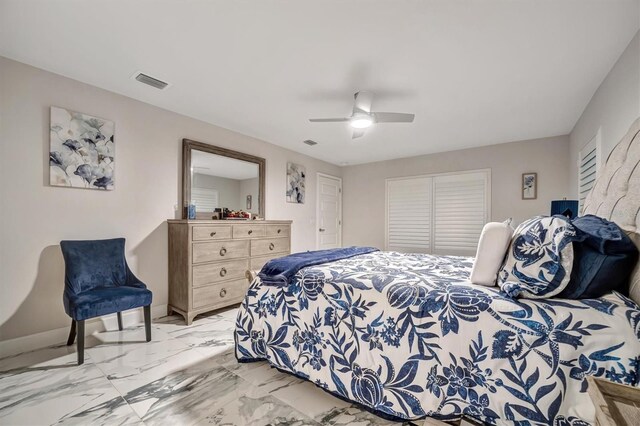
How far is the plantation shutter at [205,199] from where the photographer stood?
11.3 ft

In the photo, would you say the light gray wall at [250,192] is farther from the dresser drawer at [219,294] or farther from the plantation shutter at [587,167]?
the plantation shutter at [587,167]

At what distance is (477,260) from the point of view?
1553 mm

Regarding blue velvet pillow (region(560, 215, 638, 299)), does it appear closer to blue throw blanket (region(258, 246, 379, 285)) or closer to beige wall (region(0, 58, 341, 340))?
blue throw blanket (region(258, 246, 379, 285))

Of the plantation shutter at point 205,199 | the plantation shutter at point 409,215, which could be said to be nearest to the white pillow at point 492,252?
the plantation shutter at point 205,199

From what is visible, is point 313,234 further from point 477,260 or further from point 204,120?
point 477,260

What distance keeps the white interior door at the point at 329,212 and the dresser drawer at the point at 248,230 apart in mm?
1995

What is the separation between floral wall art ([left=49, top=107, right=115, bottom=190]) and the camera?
8.05ft

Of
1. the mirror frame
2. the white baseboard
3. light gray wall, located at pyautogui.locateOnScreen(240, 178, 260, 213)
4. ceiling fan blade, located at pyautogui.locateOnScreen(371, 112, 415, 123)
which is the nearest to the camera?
the white baseboard

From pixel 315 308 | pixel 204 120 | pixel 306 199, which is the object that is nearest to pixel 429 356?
pixel 315 308

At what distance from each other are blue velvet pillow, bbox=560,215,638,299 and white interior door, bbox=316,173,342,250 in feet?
14.5

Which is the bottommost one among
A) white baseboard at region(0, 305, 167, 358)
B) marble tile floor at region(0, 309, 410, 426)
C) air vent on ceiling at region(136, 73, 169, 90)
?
marble tile floor at region(0, 309, 410, 426)

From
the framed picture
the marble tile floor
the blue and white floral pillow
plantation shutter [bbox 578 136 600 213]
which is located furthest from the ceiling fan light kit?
the framed picture

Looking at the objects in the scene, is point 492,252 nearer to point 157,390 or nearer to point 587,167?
point 157,390

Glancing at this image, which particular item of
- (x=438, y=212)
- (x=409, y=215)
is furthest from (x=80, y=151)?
(x=438, y=212)
